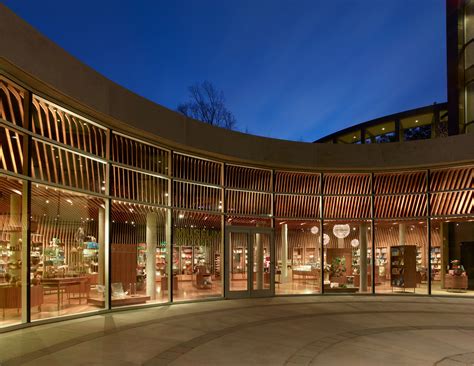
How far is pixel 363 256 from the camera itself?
17.5 meters

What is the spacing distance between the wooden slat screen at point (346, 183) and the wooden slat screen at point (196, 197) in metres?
4.42

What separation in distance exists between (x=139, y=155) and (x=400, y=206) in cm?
972

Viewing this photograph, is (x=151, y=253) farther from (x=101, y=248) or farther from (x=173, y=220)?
(x=101, y=248)

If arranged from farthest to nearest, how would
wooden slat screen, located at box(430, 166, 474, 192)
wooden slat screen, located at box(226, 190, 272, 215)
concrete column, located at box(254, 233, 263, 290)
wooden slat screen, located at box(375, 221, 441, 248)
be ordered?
wooden slat screen, located at box(375, 221, 441, 248), wooden slat screen, located at box(430, 166, 474, 192), concrete column, located at box(254, 233, 263, 290), wooden slat screen, located at box(226, 190, 272, 215)

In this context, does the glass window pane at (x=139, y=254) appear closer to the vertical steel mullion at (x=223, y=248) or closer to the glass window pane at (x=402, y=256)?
the vertical steel mullion at (x=223, y=248)

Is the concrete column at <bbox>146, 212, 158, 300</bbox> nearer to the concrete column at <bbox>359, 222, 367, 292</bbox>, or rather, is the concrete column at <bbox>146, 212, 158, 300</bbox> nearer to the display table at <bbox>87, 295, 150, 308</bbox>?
the display table at <bbox>87, 295, 150, 308</bbox>

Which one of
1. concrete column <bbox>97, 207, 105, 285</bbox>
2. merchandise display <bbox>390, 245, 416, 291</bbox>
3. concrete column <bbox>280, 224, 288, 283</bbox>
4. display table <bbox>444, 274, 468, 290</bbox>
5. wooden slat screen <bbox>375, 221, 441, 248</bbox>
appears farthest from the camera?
concrete column <bbox>280, 224, 288, 283</bbox>

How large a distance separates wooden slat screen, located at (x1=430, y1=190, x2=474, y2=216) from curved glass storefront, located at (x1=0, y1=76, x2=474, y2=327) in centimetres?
3

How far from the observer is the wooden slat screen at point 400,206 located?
16.8m

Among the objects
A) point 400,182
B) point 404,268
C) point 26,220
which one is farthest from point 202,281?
point 400,182

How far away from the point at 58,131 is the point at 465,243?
15.8 metres

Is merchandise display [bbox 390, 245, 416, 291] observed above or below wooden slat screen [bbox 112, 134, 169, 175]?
below

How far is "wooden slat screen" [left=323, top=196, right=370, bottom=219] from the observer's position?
56.5ft

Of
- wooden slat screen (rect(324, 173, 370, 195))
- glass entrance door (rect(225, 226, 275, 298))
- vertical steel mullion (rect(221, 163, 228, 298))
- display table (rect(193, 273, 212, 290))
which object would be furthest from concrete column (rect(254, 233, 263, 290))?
wooden slat screen (rect(324, 173, 370, 195))
